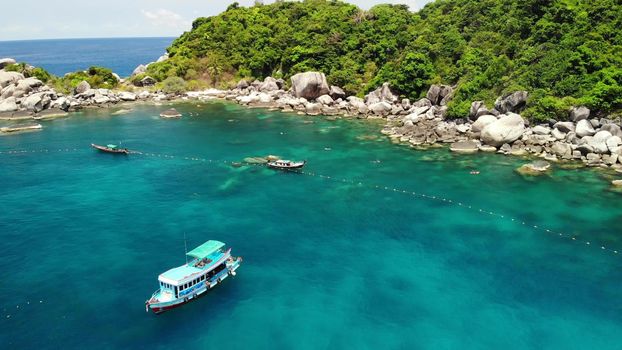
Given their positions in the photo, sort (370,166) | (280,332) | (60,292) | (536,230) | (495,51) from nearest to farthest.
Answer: (280,332) < (60,292) < (536,230) < (370,166) < (495,51)

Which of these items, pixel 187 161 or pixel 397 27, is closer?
pixel 187 161

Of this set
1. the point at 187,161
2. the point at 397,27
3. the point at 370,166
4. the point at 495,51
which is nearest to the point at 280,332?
the point at 370,166

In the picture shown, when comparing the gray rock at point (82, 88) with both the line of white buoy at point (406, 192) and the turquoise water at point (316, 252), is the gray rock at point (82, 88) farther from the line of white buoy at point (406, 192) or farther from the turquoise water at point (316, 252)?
the turquoise water at point (316, 252)

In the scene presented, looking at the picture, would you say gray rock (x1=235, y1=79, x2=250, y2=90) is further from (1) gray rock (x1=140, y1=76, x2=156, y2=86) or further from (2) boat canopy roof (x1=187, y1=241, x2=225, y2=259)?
(2) boat canopy roof (x1=187, y1=241, x2=225, y2=259)

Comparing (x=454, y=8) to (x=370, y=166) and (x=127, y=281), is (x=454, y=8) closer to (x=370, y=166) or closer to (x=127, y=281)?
(x=370, y=166)

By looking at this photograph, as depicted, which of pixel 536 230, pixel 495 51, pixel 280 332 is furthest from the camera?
pixel 495 51

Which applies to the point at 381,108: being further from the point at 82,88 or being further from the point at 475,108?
the point at 82,88
